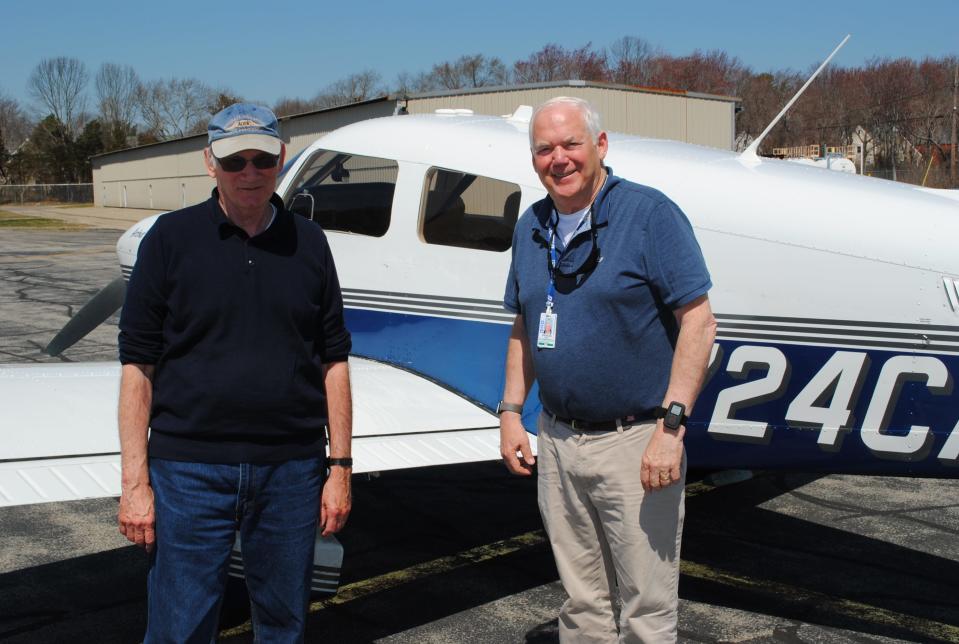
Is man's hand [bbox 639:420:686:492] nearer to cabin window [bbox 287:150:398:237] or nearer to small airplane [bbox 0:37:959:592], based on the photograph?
small airplane [bbox 0:37:959:592]

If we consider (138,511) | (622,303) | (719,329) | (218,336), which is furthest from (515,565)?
(218,336)

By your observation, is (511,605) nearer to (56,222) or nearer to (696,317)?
(696,317)

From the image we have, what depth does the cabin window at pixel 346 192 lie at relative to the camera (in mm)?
5180

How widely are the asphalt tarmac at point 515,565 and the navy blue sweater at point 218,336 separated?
5.04 feet

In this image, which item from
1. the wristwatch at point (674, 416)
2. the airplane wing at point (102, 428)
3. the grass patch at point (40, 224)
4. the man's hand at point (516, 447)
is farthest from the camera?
the grass patch at point (40, 224)

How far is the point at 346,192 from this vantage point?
531cm

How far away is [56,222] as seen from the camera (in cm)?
4353

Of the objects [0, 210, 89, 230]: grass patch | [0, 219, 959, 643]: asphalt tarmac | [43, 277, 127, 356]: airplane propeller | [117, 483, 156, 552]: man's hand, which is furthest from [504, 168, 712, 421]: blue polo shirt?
[0, 210, 89, 230]: grass patch

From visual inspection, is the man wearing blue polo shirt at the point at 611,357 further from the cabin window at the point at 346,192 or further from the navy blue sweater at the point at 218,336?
the cabin window at the point at 346,192

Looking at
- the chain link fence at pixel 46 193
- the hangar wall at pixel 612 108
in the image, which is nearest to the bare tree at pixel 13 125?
the chain link fence at pixel 46 193

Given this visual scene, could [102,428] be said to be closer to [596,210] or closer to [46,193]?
[596,210]

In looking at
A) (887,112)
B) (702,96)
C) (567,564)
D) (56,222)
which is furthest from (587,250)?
(887,112)

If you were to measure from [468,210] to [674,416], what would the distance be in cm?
231

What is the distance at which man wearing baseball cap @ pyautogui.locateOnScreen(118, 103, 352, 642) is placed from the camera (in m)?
2.53
